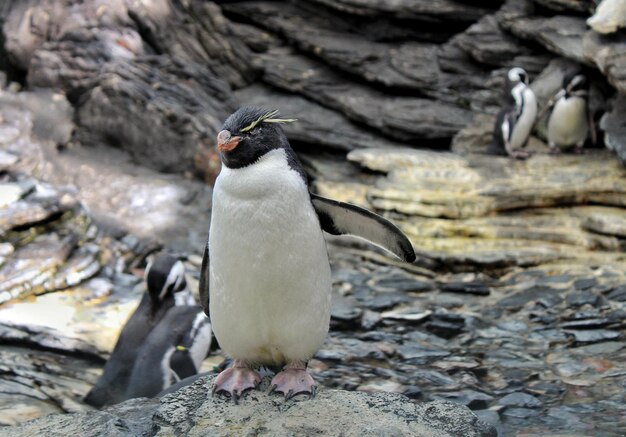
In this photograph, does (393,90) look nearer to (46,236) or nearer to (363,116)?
(363,116)

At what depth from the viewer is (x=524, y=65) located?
24.5 ft

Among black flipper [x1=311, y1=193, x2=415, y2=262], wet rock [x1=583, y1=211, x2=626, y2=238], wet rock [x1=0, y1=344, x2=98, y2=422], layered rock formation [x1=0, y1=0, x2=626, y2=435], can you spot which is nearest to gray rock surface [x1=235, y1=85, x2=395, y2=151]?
layered rock formation [x1=0, y1=0, x2=626, y2=435]

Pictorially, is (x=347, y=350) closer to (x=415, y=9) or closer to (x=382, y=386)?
(x=382, y=386)

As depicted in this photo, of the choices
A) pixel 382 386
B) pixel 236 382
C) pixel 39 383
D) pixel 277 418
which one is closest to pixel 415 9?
pixel 382 386

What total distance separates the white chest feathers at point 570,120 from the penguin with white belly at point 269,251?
4520 mm

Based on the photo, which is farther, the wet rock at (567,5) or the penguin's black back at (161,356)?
the wet rock at (567,5)

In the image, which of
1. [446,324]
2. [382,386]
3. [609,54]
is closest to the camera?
[382,386]

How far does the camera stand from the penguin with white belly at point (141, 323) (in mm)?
3516

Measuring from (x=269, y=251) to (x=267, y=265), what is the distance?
44 millimetres

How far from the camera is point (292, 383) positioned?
2578mm

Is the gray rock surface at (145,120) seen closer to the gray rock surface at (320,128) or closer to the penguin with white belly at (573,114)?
the gray rock surface at (320,128)

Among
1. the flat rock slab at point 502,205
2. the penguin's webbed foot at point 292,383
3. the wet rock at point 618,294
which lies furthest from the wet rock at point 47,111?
the penguin's webbed foot at point 292,383

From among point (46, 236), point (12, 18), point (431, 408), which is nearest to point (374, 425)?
point (431, 408)

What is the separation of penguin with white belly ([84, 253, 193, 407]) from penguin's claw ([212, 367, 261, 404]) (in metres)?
1.02
